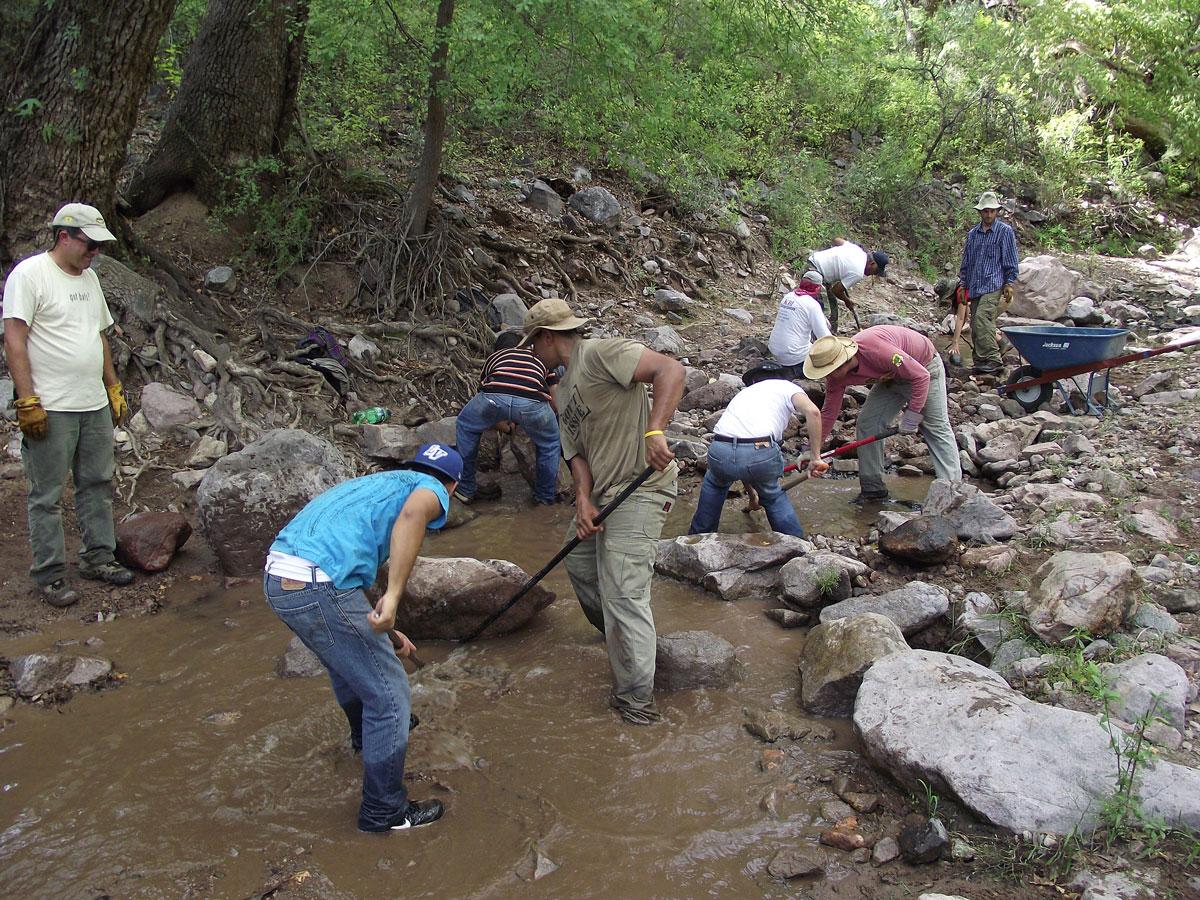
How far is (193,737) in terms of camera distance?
388 centimetres

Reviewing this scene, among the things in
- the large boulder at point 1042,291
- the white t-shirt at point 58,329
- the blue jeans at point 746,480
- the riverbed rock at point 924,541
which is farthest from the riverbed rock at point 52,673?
the large boulder at point 1042,291

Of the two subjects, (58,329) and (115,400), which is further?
(115,400)

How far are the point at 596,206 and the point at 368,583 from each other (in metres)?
9.15

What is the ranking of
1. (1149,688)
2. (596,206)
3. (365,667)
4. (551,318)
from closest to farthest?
(365,667) < (1149,688) < (551,318) < (596,206)

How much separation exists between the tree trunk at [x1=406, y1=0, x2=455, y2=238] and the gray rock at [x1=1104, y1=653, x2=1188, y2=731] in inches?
242

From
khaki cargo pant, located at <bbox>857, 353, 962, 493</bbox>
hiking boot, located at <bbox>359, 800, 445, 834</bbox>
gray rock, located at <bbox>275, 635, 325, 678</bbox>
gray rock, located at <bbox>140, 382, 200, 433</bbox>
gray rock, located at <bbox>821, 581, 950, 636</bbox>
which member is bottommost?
gray rock, located at <bbox>275, 635, 325, 678</bbox>

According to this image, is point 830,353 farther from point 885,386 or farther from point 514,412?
point 514,412

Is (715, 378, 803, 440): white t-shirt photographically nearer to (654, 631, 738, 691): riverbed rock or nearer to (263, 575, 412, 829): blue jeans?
(654, 631, 738, 691): riverbed rock

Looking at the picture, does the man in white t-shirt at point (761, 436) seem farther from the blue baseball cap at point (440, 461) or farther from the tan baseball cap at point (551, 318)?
the blue baseball cap at point (440, 461)

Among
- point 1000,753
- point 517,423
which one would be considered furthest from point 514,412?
point 1000,753

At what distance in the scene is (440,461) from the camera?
321 centimetres

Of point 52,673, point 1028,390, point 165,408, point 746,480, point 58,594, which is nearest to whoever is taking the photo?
point 52,673

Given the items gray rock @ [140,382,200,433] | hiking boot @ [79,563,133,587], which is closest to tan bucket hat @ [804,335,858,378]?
hiking boot @ [79,563,133,587]

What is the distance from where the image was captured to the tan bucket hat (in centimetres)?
588
